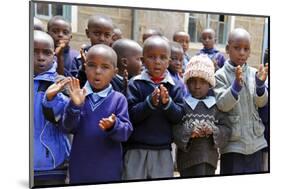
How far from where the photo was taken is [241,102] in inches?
82.4

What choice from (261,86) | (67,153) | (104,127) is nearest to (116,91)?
(104,127)

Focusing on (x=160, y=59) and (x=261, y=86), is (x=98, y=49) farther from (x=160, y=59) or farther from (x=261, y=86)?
(x=261, y=86)

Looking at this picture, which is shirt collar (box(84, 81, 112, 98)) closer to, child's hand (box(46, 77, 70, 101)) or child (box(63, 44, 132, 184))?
child (box(63, 44, 132, 184))

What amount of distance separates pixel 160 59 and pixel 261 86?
57 cm

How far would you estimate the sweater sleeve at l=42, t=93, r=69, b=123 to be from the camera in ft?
5.88

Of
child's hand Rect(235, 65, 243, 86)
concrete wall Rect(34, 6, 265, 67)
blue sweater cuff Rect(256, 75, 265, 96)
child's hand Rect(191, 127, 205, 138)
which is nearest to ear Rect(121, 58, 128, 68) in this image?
concrete wall Rect(34, 6, 265, 67)

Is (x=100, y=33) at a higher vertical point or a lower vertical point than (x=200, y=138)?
higher

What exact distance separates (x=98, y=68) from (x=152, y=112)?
32cm

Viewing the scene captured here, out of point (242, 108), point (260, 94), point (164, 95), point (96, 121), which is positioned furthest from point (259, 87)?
point (96, 121)

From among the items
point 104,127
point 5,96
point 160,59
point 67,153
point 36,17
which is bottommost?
point 67,153

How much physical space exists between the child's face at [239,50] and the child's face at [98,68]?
2.03ft

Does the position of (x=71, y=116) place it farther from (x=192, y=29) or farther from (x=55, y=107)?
(x=192, y=29)
